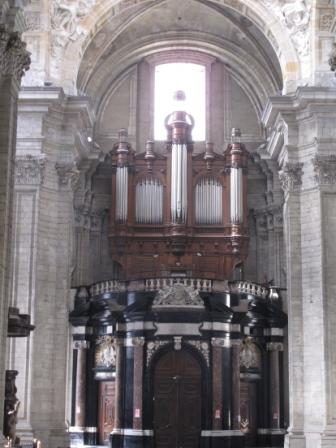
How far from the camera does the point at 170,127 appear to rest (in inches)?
1172

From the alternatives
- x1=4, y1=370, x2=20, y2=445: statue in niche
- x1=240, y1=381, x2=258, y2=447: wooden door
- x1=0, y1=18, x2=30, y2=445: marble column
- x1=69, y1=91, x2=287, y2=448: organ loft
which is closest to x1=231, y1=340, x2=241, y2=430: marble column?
x1=69, y1=91, x2=287, y2=448: organ loft

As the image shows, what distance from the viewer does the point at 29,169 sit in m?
25.0

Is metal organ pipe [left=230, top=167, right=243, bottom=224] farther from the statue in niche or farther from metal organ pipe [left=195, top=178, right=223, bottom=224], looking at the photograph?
the statue in niche

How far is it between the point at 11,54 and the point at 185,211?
12.8 meters

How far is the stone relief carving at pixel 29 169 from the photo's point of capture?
24.8 metres

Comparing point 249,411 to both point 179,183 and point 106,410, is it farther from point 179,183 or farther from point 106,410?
point 179,183

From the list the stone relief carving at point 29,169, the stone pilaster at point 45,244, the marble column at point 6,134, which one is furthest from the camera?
the stone relief carving at point 29,169

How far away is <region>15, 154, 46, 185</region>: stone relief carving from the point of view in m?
24.8

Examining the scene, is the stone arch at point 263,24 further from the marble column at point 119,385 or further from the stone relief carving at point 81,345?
the marble column at point 119,385

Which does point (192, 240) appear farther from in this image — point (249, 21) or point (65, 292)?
point (249, 21)

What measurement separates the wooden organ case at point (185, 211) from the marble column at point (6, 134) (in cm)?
1223

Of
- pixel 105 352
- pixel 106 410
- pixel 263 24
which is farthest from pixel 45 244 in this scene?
pixel 263 24

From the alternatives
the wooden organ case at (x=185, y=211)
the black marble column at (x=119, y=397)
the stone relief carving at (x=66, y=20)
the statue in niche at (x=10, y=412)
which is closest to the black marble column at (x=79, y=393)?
the black marble column at (x=119, y=397)

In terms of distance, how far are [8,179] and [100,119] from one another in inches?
616
